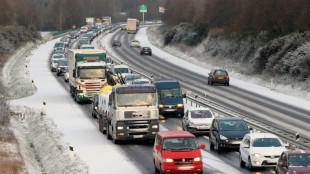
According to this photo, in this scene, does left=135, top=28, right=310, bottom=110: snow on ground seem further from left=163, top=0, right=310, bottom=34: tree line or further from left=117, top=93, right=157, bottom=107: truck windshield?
left=117, top=93, right=157, bottom=107: truck windshield

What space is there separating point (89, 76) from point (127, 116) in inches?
685

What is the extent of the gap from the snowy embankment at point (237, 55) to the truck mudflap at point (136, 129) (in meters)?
24.2

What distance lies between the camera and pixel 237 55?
80750mm

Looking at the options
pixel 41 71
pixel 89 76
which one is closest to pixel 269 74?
pixel 89 76

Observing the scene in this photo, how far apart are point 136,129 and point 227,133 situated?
477 centimetres

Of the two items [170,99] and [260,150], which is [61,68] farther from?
[260,150]

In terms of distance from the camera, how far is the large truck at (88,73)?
48.8 m

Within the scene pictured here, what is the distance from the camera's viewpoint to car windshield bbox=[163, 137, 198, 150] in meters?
24.3

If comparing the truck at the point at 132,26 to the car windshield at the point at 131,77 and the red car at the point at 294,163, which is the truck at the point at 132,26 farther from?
the red car at the point at 294,163

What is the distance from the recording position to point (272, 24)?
78.6 meters

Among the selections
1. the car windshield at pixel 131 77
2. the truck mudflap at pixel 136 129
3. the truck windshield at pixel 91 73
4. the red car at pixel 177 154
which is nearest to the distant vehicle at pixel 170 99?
the truck windshield at pixel 91 73

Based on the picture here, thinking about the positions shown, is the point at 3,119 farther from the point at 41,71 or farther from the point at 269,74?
the point at 41,71

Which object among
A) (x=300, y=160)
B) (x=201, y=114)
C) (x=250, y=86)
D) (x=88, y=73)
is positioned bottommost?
(x=250, y=86)

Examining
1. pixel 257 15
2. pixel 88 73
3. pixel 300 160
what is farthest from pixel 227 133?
pixel 257 15
